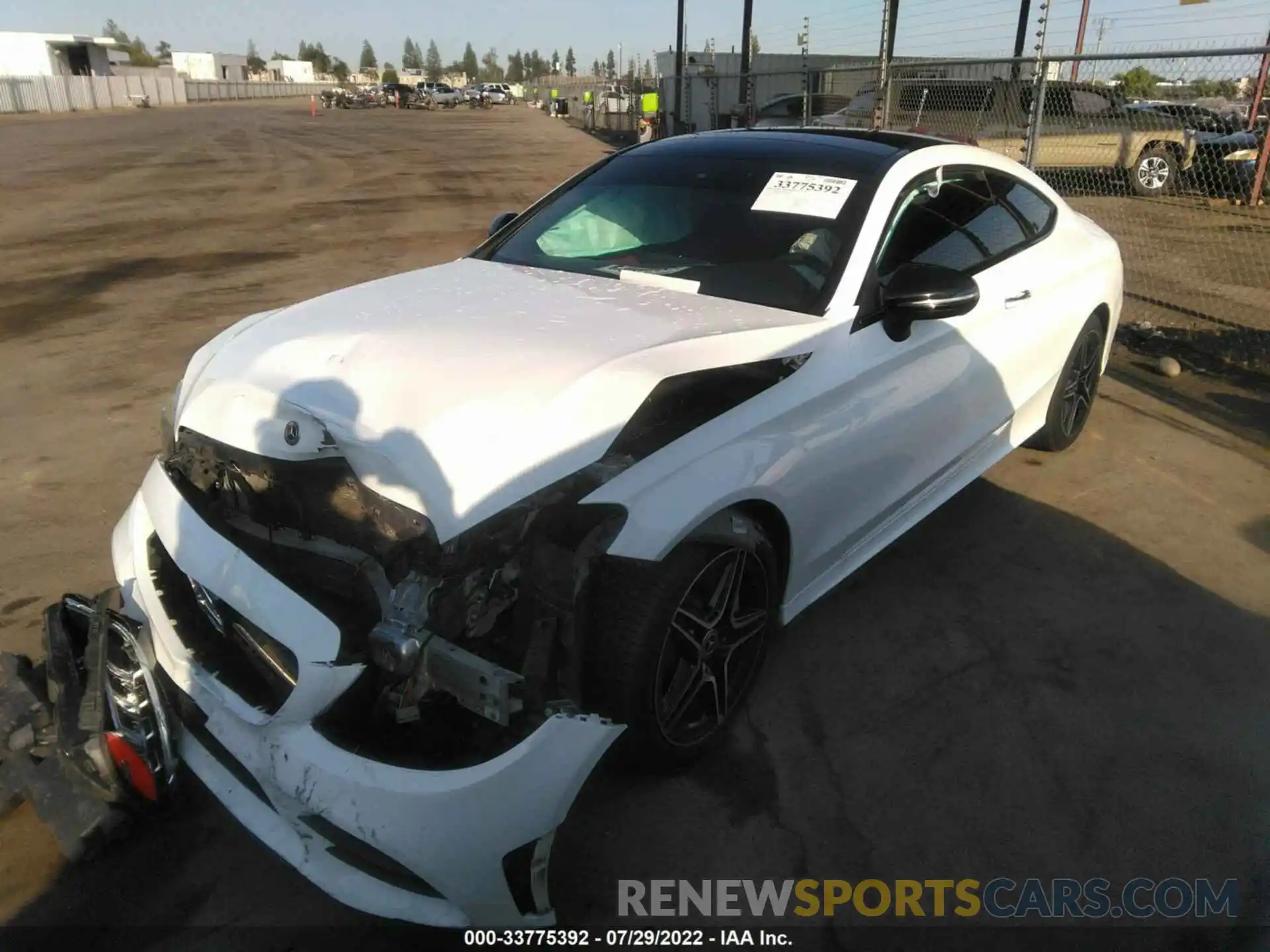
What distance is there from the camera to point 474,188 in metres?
15.4

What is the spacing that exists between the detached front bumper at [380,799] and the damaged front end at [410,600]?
0.16 ft

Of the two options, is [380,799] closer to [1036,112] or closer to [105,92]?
[1036,112]

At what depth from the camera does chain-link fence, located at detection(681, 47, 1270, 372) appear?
24.8 feet

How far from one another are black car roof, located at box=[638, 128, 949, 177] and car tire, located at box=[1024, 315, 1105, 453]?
134 centimetres

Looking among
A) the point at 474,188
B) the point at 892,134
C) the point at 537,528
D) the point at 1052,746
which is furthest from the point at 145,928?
A: the point at 474,188

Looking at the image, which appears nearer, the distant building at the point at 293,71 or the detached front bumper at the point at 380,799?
the detached front bumper at the point at 380,799

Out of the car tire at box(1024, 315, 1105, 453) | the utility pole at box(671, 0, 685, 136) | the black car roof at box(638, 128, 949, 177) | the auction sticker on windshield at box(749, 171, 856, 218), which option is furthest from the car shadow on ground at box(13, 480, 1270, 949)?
the utility pole at box(671, 0, 685, 136)

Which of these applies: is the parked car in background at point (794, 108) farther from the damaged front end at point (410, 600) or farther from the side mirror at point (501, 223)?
the damaged front end at point (410, 600)

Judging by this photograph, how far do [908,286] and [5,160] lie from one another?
22.3 meters

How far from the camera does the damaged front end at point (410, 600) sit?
6.67 feet

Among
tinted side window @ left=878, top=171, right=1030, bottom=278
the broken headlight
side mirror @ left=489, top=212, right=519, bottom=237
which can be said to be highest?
tinted side window @ left=878, top=171, right=1030, bottom=278

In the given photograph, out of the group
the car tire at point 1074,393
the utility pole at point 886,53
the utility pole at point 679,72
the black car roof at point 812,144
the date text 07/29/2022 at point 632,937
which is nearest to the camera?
the date text 07/29/2022 at point 632,937

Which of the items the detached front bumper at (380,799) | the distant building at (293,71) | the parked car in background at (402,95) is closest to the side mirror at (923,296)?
the detached front bumper at (380,799)

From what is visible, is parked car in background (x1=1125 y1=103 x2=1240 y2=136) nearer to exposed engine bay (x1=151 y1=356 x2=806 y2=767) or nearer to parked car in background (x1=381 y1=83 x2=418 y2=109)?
exposed engine bay (x1=151 y1=356 x2=806 y2=767)
